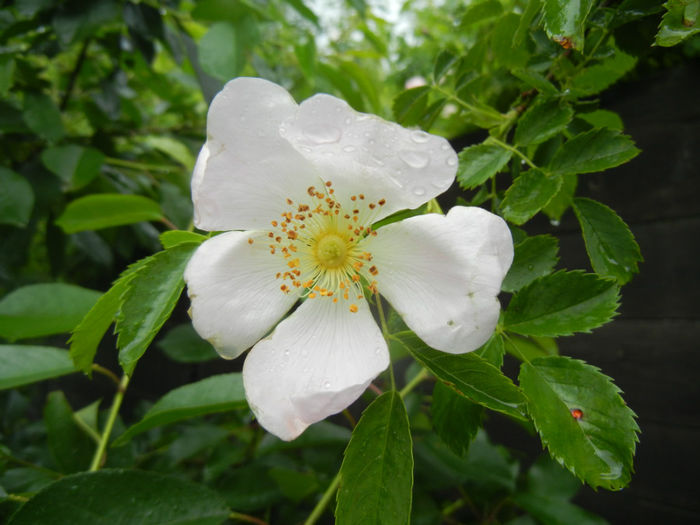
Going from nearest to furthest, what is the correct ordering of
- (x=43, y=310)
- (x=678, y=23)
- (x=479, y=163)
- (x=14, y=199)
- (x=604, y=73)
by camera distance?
1. (x=678, y=23)
2. (x=479, y=163)
3. (x=604, y=73)
4. (x=43, y=310)
5. (x=14, y=199)

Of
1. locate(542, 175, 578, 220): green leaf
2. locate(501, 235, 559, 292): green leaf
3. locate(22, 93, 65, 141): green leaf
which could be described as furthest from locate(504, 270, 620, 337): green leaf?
locate(22, 93, 65, 141): green leaf

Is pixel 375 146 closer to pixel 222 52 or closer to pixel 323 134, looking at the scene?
pixel 323 134

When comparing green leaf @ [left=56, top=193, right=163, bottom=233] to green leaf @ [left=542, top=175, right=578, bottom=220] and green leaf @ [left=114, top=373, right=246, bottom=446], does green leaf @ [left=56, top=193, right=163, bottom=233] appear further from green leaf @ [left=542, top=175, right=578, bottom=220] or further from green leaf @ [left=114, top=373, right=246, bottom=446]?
green leaf @ [left=542, top=175, right=578, bottom=220]

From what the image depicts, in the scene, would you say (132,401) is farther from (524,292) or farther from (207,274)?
(524,292)

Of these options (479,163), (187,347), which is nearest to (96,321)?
(479,163)

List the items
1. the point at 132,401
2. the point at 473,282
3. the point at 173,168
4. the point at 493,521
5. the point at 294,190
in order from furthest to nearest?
the point at 132,401, the point at 173,168, the point at 493,521, the point at 294,190, the point at 473,282

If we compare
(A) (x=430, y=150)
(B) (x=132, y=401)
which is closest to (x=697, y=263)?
(A) (x=430, y=150)
